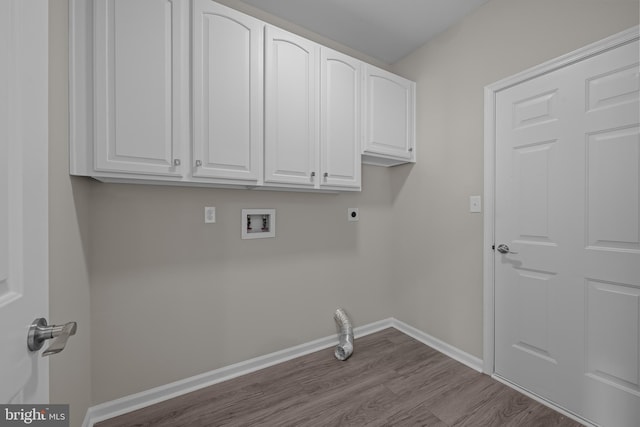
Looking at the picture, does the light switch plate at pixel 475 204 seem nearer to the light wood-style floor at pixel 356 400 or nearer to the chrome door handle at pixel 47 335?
the light wood-style floor at pixel 356 400

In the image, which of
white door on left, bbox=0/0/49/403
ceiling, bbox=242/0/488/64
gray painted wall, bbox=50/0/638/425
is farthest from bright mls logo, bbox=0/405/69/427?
ceiling, bbox=242/0/488/64

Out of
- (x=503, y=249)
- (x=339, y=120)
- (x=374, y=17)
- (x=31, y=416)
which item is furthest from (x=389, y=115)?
(x=31, y=416)

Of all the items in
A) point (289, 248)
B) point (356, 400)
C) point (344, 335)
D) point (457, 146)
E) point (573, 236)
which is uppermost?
point (457, 146)

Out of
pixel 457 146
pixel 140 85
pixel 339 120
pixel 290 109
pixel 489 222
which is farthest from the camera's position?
pixel 457 146

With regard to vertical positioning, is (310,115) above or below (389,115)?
below

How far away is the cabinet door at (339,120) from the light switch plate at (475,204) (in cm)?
88

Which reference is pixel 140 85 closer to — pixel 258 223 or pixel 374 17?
pixel 258 223

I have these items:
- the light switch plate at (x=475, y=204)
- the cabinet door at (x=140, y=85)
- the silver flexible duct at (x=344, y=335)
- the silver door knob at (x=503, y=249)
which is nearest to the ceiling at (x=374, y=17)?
the cabinet door at (x=140, y=85)

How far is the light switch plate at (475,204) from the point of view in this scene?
2029mm

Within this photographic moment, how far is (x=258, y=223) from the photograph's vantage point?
2.11 metres

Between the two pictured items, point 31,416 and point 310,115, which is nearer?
point 31,416

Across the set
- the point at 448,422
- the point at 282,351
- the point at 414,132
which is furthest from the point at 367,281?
the point at 414,132

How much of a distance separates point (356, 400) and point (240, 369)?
874mm

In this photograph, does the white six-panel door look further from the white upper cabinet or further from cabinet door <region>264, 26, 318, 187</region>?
cabinet door <region>264, 26, 318, 187</region>
